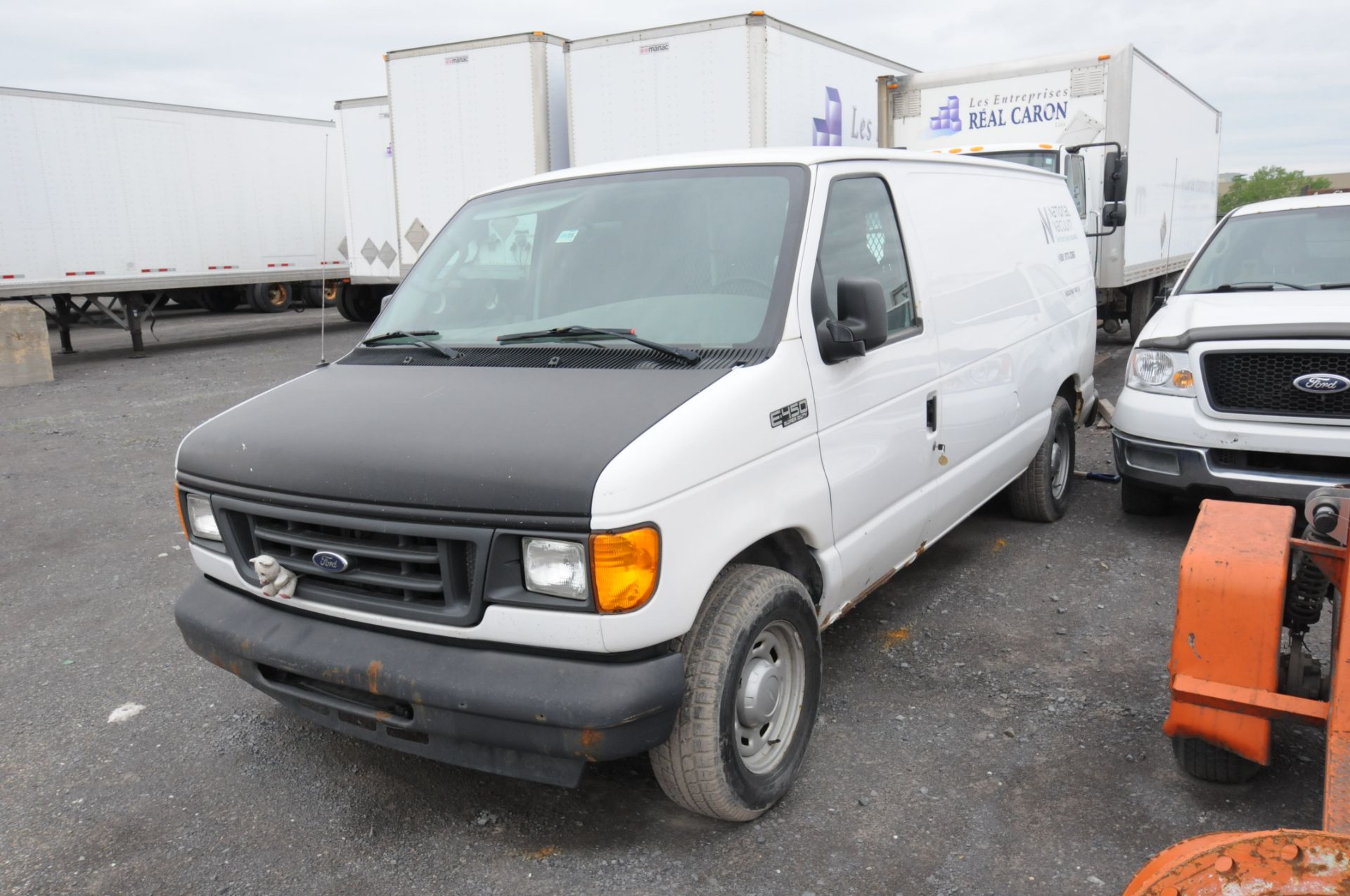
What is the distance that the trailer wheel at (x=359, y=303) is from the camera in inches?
787

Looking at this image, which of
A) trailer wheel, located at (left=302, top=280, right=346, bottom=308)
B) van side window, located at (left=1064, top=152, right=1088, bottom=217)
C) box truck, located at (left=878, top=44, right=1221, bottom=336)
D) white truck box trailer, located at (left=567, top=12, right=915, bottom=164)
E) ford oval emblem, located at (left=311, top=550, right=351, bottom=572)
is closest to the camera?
ford oval emblem, located at (left=311, top=550, right=351, bottom=572)

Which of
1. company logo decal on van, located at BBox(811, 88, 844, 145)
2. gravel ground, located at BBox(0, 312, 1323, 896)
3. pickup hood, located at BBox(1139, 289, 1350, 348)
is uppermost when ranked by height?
company logo decal on van, located at BBox(811, 88, 844, 145)

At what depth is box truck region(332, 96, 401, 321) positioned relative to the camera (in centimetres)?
1603

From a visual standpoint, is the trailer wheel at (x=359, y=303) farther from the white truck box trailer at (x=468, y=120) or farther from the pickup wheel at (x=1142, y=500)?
the pickup wheel at (x=1142, y=500)

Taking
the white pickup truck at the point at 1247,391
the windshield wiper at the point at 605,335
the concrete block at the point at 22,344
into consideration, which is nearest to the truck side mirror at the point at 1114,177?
the white pickup truck at the point at 1247,391

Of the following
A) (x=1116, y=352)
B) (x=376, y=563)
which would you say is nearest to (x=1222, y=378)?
(x=376, y=563)

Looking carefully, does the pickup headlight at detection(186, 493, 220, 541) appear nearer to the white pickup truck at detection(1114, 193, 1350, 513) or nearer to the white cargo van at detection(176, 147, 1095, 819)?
the white cargo van at detection(176, 147, 1095, 819)

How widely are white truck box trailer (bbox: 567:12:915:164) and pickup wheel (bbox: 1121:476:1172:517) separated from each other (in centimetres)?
559

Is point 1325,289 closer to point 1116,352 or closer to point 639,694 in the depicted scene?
point 639,694

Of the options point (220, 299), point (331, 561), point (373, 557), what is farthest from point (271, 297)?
point (373, 557)

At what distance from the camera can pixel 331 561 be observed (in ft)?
9.84

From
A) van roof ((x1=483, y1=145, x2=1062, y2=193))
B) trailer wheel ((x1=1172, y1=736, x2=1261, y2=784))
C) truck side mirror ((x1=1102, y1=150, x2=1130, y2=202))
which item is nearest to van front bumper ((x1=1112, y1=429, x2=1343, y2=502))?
van roof ((x1=483, y1=145, x2=1062, y2=193))

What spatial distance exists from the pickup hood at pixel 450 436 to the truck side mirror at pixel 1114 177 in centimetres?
913

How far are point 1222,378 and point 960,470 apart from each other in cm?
192
